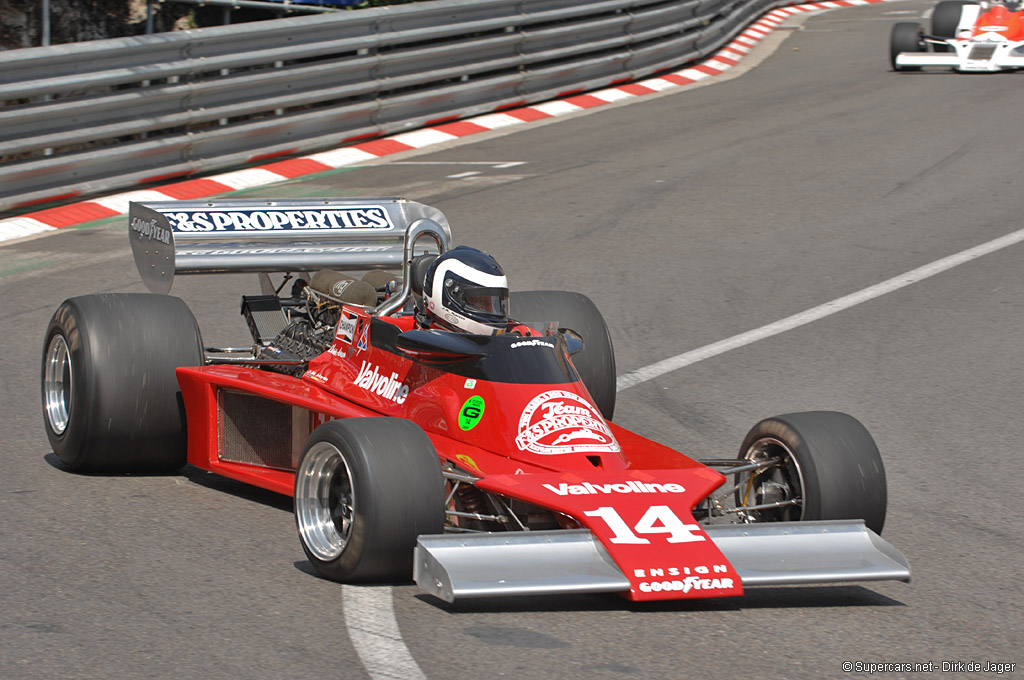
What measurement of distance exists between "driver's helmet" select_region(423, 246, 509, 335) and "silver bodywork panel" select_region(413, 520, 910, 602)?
1226 mm

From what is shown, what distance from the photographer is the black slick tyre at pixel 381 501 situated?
16.0 feet

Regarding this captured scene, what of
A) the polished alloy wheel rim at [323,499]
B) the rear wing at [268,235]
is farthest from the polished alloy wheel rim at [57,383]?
the polished alloy wheel rim at [323,499]

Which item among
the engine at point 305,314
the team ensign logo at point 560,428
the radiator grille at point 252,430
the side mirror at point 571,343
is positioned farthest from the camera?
the engine at point 305,314

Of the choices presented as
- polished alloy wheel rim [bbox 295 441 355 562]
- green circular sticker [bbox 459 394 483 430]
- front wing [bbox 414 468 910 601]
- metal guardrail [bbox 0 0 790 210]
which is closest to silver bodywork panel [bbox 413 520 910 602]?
front wing [bbox 414 468 910 601]

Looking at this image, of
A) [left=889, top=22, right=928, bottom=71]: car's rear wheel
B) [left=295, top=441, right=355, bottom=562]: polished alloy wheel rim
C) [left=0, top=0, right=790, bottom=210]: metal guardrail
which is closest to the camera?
[left=295, top=441, right=355, bottom=562]: polished alloy wheel rim

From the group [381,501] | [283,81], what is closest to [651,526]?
[381,501]

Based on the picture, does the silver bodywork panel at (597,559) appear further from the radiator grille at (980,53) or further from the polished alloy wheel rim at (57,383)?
the radiator grille at (980,53)

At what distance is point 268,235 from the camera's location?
7.38 meters

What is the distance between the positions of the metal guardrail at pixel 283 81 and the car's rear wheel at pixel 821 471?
786 centimetres

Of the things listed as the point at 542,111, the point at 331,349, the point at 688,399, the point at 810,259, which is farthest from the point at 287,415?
the point at 542,111

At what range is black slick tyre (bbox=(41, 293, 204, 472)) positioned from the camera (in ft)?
20.8

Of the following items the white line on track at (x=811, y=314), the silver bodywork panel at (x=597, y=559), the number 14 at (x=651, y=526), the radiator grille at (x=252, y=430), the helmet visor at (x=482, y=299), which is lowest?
the white line on track at (x=811, y=314)

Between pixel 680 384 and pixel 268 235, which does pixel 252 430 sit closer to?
pixel 268 235

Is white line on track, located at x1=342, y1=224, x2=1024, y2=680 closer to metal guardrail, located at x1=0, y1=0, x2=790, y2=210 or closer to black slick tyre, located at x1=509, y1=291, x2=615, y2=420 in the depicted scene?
black slick tyre, located at x1=509, y1=291, x2=615, y2=420
